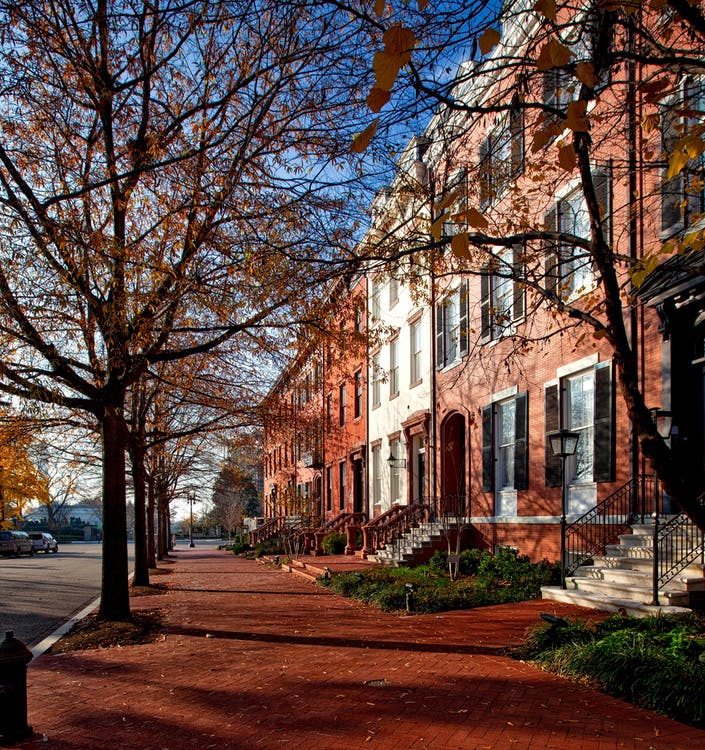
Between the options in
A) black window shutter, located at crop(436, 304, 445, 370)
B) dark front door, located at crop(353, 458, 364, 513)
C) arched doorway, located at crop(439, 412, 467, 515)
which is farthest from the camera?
dark front door, located at crop(353, 458, 364, 513)

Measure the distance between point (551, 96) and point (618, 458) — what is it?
7.08 metres

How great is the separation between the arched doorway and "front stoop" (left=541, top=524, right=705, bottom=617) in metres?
7.04

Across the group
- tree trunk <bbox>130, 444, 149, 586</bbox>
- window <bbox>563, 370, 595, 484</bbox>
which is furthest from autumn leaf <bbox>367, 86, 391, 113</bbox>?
tree trunk <bbox>130, 444, 149, 586</bbox>

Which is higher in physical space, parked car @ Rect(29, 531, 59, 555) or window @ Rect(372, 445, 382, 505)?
window @ Rect(372, 445, 382, 505)

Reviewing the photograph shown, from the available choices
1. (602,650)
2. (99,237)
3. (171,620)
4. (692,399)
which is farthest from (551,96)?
(171,620)

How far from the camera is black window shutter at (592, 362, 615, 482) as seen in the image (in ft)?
41.9

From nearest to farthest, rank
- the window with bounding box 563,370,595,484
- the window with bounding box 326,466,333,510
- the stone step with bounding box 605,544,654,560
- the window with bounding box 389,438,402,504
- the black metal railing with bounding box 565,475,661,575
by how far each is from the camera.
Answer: the stone step with bounding box 605,544,654,560, the black metal railing with bounding box 565,475,661,575, the window with bounding box 563,370,595,484, the window with bounding box 389,438,402,504, the window with bounding box 326,466,333,510

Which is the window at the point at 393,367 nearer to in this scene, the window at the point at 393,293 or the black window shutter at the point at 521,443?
the window at the point at 393,293

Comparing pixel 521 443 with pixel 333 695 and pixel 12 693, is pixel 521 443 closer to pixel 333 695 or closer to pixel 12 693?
pixel 333 695

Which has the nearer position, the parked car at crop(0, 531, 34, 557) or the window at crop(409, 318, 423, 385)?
the window at crop(409, 318, 423, 385)

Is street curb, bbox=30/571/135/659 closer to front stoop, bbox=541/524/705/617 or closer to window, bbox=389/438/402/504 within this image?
front stoop, bbox=541/524/705/617

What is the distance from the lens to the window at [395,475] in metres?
24.6

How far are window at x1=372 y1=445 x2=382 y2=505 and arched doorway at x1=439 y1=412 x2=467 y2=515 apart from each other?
664cm

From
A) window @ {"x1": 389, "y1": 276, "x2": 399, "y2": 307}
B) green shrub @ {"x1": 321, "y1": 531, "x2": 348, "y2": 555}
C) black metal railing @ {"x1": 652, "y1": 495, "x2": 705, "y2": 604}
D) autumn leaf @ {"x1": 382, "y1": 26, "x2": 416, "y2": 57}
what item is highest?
window @ {"x1": 389, "y1": 276, "x2": 399, "y2": 307}
